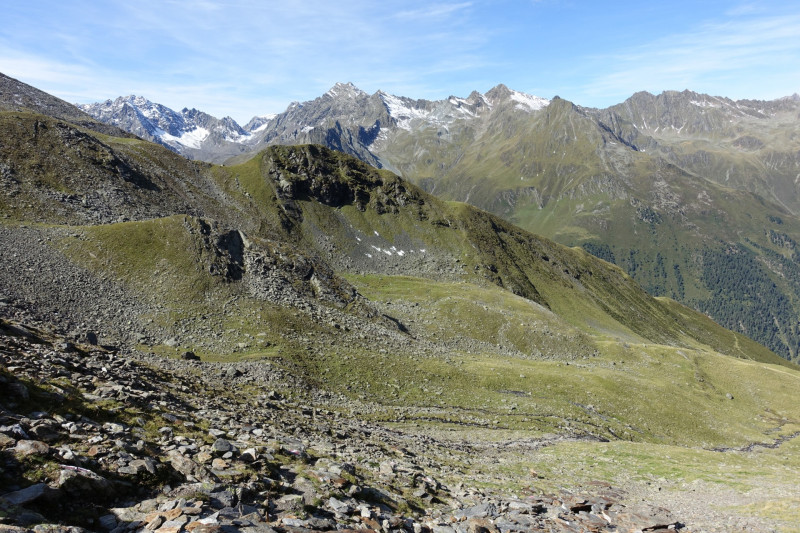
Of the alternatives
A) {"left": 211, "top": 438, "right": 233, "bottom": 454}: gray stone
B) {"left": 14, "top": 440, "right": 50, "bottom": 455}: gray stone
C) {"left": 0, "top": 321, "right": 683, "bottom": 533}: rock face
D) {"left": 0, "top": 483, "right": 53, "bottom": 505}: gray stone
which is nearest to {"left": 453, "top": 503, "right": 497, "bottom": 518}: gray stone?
A: {"left": 0, "top": 321, "right": 683, "bottom": 533}: rock face

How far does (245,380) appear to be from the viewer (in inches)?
1629

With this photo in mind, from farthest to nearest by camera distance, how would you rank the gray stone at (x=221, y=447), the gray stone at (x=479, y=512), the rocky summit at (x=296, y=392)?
1. the gray stone at (x=479, y=512)
2. the gray stone at (x=221, y=447)
3. the rocky summit at (x=296, y=392)

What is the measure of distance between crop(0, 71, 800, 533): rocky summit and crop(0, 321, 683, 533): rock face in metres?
0.11

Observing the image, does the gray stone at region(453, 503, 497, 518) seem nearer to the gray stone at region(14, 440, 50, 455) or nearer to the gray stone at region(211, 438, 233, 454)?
the gray stone at region(211, 438, 233, 454)

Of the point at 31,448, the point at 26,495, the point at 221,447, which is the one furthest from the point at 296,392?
the point at 26,495

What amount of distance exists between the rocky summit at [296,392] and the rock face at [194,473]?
0.11 m

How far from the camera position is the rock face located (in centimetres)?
1177

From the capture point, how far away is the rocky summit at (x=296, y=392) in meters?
14.7

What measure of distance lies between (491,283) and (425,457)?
11652 centimetres

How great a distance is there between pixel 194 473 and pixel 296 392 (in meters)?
28.5

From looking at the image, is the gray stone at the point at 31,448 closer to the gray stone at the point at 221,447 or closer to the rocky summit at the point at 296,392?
the rocky summit at the point at 296,392

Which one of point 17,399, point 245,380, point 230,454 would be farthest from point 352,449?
point 245,380

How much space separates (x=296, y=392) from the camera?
42750 millimetres

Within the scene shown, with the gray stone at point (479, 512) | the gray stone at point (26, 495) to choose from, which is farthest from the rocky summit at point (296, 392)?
the gray stone at point (479, 512)
